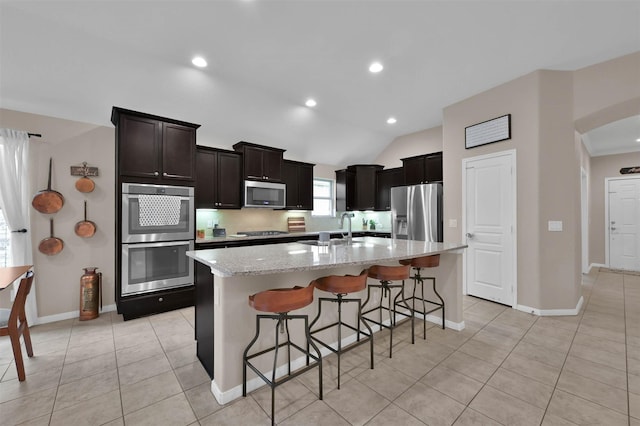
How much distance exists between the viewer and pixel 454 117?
4.25m

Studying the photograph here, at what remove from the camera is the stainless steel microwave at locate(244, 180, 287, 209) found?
4622 mm

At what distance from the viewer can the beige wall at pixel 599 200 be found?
237 inches

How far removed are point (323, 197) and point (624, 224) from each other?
6.74 m

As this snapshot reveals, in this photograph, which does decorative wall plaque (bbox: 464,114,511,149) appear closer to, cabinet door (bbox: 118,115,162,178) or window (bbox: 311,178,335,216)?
window (bbox: 311,178,335,216)

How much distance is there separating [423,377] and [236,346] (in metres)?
1.48

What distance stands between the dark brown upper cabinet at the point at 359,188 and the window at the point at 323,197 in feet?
1.07

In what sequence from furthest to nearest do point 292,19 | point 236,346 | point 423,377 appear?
point 292,19, point 423,377, point 236,346

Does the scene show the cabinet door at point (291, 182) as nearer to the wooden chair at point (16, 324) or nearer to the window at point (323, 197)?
the window at point (323, 197)

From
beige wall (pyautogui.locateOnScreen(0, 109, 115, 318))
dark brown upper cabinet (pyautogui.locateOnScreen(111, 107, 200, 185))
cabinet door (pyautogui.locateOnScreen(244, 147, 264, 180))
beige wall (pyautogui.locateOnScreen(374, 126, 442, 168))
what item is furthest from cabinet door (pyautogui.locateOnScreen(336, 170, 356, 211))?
beige wall (pyautogui.locateOnScreen(0, 109, 115, 318))

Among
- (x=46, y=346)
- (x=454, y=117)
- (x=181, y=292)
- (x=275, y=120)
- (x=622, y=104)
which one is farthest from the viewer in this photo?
(x=275, y=120)

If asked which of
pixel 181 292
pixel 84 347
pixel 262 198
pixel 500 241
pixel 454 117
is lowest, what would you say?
pixel 84 347

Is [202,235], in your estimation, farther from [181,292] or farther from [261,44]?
[261,44]

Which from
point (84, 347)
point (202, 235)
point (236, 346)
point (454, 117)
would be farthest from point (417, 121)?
point (84, 347)

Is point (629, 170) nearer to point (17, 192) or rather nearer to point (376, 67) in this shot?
point (376, 67)
